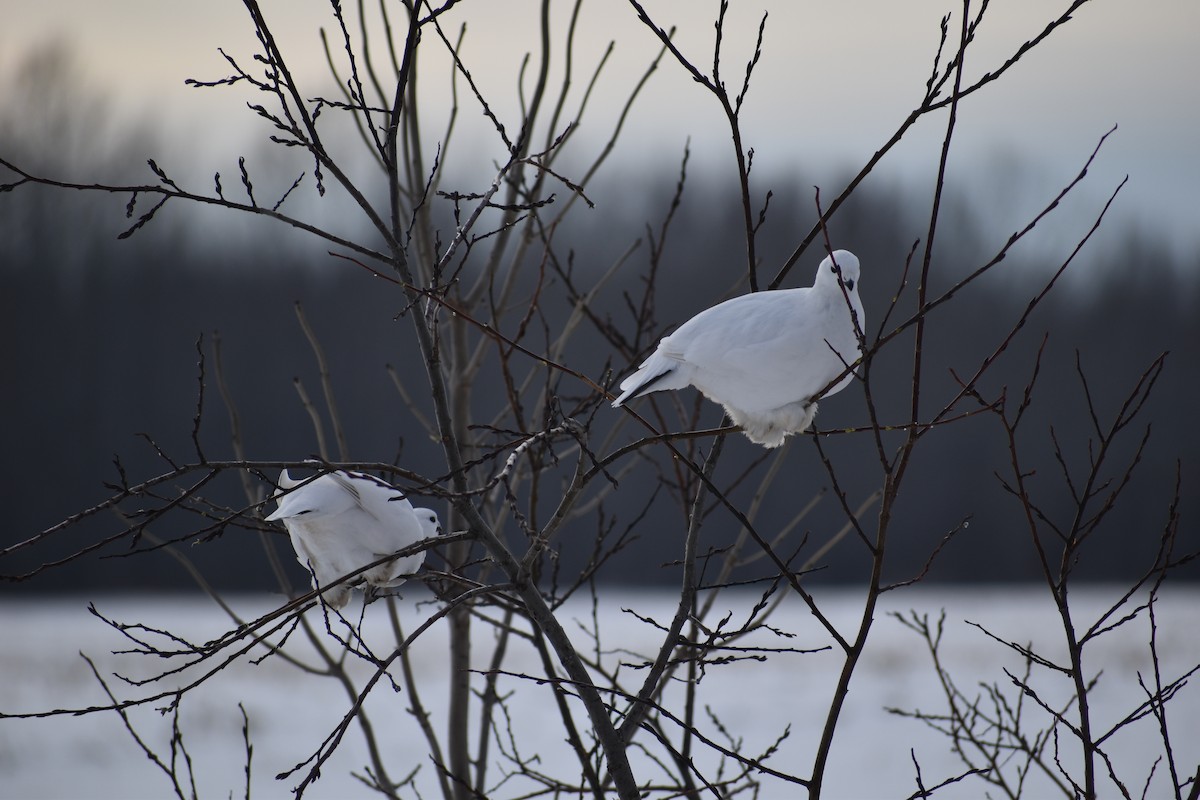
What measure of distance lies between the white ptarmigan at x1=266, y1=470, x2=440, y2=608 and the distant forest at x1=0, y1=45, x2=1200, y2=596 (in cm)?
1318

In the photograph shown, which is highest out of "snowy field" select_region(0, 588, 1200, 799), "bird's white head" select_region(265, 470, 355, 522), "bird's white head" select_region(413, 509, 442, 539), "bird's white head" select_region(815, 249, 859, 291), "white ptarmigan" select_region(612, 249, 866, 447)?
"bird's white head" select_region(815, 249, 859, 291)

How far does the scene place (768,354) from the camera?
1965mm

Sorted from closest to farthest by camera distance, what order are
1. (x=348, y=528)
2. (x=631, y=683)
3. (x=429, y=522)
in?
(x=348, y=528), (x=429, y=522), (x=631, y=683)

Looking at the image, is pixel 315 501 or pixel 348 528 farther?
pixel 348 528

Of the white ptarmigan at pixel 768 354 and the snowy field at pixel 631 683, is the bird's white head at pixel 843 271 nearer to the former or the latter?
the white ptarmigan at pixel 768 354

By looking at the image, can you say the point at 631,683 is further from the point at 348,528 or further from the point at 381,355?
the point at 381,355

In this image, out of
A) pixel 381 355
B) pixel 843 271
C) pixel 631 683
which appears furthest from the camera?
pixel 381 355

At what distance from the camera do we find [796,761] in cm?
669

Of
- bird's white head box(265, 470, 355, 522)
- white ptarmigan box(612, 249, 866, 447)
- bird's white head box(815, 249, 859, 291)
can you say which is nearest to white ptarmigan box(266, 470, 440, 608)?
bird's white head box(265, 470, 355, 522)

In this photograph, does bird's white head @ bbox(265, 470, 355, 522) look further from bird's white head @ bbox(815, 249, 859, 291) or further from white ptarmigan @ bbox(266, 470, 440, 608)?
bird's white head @ bbox(815, 249, 859, 291)

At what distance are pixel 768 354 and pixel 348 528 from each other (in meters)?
1.06

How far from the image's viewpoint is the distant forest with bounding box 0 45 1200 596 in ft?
53.9

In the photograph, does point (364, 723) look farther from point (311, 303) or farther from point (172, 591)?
A: point (311, 303)

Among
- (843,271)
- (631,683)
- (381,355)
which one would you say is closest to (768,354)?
(843,271)
